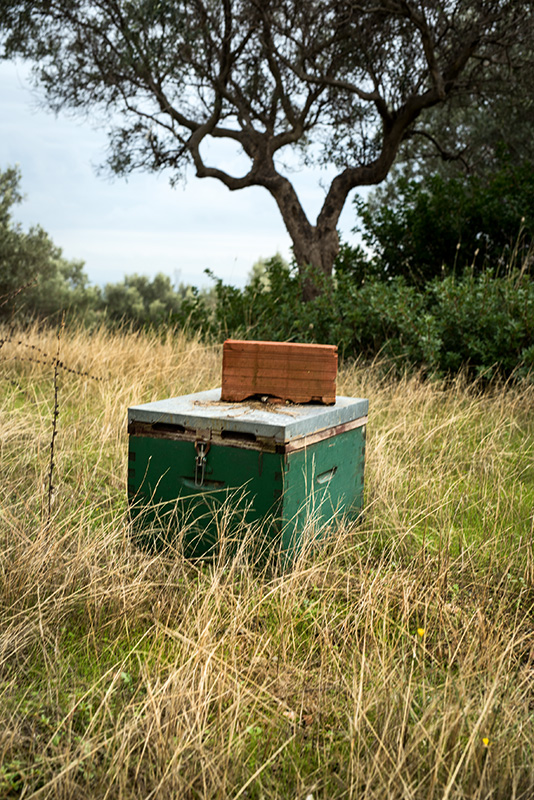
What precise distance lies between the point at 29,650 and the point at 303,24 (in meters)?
9.06

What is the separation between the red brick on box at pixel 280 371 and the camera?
3.01 meters

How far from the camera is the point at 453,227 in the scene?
29.9 ft

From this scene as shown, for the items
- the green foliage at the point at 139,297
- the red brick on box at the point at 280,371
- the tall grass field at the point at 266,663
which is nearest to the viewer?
the tall grass field at the point at 266,663

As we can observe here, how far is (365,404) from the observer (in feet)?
10.8

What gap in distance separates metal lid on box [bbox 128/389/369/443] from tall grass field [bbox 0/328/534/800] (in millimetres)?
496

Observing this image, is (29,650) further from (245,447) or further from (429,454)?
(429,454)

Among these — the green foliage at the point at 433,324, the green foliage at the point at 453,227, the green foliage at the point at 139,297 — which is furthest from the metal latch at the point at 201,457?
the green foliage at the point at 139,297

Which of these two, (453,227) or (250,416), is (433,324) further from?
(250,416)

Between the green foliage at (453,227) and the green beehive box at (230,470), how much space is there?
669 cm

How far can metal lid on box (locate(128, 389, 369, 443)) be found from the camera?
2566mm

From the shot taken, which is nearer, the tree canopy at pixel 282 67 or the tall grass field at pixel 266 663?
the tall grass field at pixel 266 663

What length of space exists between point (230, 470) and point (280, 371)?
599mm

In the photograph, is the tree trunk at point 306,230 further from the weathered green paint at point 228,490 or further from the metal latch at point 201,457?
the metal latch at point 201,457

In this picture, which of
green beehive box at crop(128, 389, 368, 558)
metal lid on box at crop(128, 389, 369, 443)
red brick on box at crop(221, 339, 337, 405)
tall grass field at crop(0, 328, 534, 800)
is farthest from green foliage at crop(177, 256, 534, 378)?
green beehive box at crop(128, 389, 368, 558)
